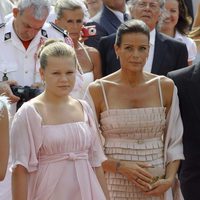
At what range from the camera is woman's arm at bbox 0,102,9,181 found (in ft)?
14.5

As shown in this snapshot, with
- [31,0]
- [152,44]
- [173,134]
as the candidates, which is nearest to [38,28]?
[31,0]

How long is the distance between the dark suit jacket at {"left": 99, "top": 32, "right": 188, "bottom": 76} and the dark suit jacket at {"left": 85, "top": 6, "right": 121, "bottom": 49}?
25.0 inches

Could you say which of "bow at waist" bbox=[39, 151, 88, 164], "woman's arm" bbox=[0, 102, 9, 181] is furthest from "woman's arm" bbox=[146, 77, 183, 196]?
"woman's arm" bbox=[0, 102, 9, 181]

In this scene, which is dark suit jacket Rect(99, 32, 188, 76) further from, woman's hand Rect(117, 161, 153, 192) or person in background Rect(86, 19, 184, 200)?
woman's hand Rect(117, 161, 153, 192)

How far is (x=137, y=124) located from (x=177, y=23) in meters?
3.39

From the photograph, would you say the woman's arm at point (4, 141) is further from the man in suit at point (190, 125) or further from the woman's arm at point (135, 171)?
the man in suit at point (190, 125)

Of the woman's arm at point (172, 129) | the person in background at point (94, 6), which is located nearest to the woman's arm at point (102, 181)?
the woman's arm at point (172, 129)

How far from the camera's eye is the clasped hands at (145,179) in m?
5.29

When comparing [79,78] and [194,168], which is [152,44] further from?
[194,168]

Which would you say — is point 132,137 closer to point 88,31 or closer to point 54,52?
point 54,52

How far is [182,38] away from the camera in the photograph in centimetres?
827

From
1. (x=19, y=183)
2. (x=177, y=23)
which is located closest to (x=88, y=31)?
(x=177, y=23)

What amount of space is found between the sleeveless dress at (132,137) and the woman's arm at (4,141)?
102 cm

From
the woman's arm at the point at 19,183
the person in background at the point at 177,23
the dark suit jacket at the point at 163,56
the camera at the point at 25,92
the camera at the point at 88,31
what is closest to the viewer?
the woman's arm at the point at 19,183
